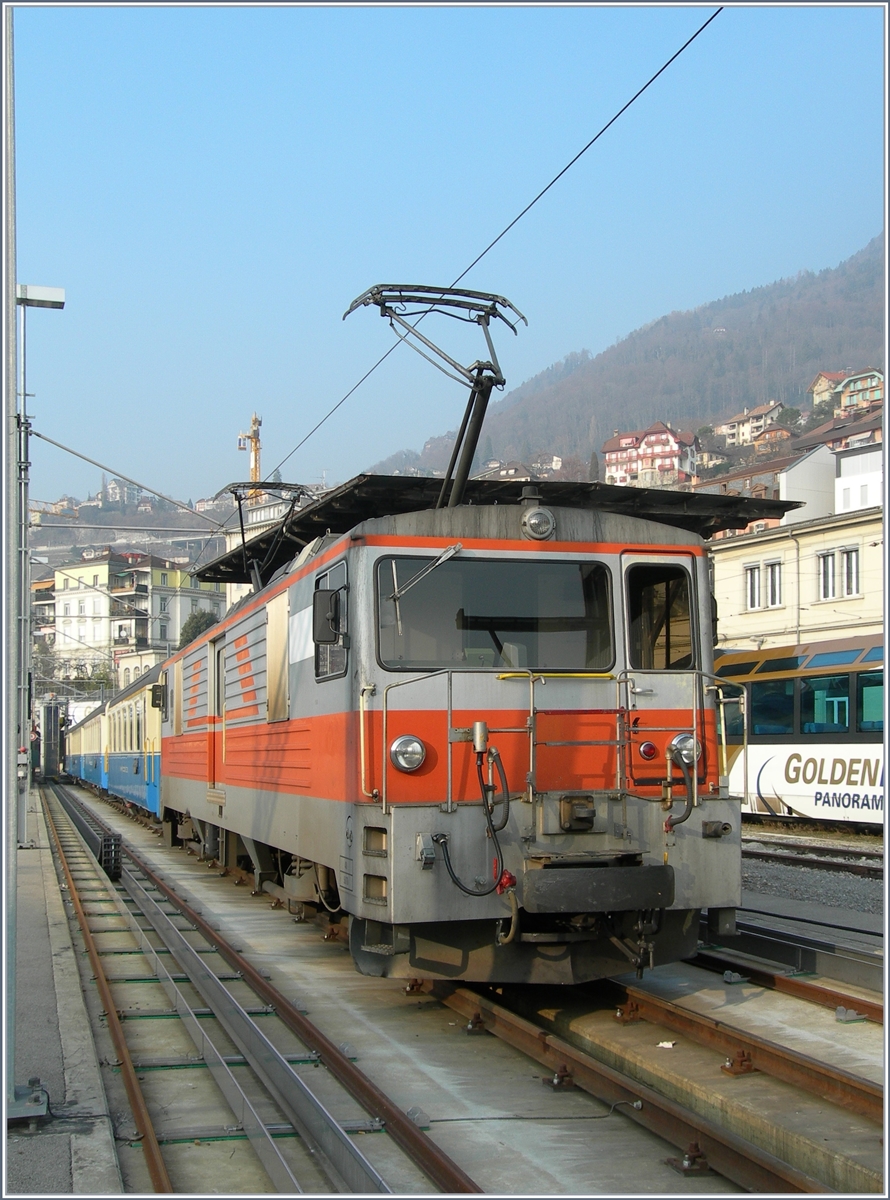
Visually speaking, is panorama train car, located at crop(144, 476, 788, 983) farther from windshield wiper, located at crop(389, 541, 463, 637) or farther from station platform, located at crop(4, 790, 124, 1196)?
station platform, located at crop(4, 790, 124, 1196)

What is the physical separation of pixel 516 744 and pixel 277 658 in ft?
10.8

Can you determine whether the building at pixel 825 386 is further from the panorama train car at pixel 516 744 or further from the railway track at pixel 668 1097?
the railway track at pixel 668 1097

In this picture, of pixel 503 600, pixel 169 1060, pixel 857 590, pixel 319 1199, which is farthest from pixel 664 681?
pixel 857 590

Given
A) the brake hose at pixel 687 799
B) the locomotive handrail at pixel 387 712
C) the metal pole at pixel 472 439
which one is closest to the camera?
the locomotive handrail at pixel 387 712

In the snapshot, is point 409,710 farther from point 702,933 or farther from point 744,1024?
point 702,933

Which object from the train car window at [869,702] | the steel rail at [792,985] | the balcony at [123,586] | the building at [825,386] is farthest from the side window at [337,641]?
the building at [825,386]

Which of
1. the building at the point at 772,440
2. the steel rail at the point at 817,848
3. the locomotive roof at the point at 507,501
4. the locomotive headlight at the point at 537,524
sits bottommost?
the steel rail at the point at 817,848

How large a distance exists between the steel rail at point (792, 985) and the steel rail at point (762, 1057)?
38.4 inches

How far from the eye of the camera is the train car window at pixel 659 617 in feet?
26.5

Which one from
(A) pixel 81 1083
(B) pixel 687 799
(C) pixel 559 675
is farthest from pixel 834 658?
(A) pixel 81 1083

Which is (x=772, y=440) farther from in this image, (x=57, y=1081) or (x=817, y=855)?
(x=57, y=1081)

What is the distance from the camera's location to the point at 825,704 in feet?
69.2

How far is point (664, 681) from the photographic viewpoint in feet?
26.3

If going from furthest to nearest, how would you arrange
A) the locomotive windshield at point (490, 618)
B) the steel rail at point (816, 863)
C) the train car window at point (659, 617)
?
the steel rail at point (816, 863) < the train car window at point (659, 617) < the locomotive windshield at point (490, 618)
